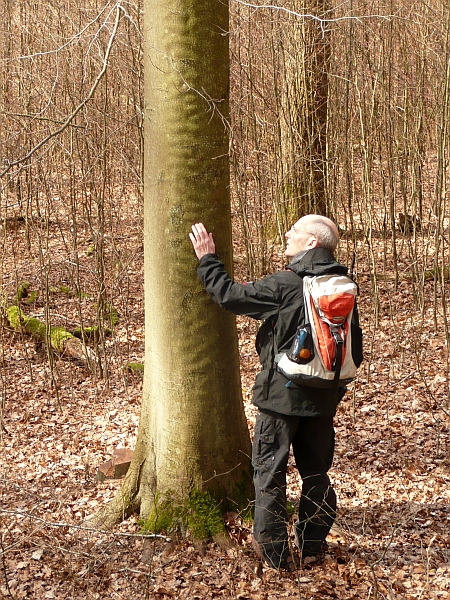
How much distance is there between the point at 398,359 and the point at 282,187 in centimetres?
281

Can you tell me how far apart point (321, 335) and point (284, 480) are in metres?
0.88

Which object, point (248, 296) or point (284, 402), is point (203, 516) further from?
point (248, 296)

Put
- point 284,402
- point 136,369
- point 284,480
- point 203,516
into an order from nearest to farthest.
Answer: point 284,402
point 284,480
point 203,516
point 136,369

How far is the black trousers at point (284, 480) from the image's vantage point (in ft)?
12.1

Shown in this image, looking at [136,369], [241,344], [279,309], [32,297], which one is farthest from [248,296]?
[32,297]

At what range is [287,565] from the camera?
12.6 feet

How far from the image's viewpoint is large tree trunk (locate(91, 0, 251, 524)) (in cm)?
378

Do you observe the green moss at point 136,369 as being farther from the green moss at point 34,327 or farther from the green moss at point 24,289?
the green moss at point 24,289

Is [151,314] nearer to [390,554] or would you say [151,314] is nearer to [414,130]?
[390,554]

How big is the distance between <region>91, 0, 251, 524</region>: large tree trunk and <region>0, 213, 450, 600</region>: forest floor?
0.41 meters

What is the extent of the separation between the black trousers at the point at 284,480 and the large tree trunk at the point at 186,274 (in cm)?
43

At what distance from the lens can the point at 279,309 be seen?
3576mm

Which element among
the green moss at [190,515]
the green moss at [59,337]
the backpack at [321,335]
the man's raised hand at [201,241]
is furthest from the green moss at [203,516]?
the green moss at [59,337]

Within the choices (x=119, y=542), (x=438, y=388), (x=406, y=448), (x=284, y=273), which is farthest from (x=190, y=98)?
(x=438, y=388)
